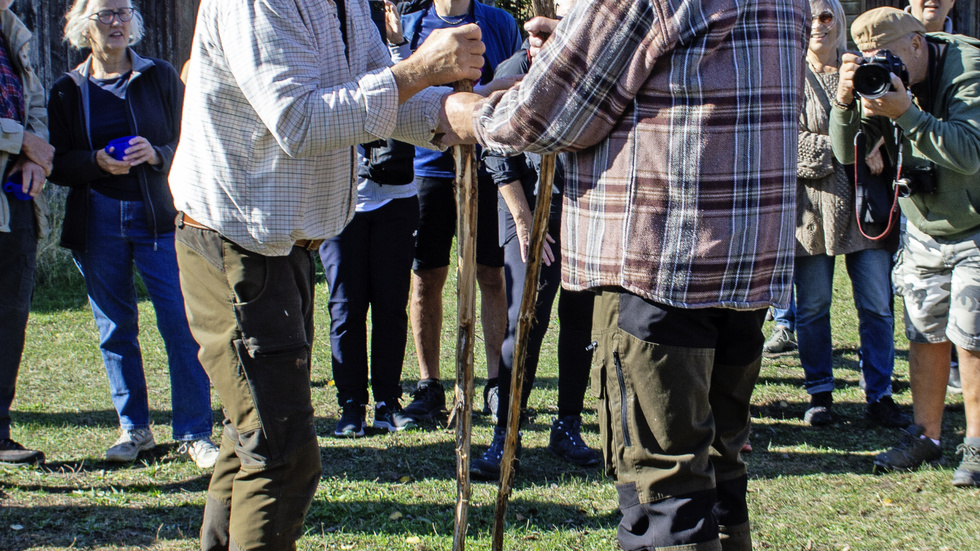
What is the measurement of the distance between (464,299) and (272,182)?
0.68 m

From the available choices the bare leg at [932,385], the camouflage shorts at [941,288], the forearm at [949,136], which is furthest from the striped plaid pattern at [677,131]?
the bare leg at [932,385]

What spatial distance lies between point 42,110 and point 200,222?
2.52m

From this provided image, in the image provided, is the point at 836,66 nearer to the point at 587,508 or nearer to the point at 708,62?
the point at 587,508

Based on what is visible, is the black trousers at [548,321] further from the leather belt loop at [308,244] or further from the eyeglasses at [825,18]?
the eyeglasses at [825,18]

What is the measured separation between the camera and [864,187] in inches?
198

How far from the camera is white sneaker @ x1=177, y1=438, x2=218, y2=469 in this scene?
4.39m

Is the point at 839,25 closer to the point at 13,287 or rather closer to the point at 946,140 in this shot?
the point at 946,140

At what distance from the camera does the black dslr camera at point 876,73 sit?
3730mm

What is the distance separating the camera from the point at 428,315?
543 centimetres

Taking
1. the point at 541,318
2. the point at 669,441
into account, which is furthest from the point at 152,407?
the point at 669,441

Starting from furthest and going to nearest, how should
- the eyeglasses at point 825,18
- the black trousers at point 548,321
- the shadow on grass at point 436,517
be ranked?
the eyeglasses at point 825,18, the black trousers at point 548,321, the shadow on grass at point 436,517

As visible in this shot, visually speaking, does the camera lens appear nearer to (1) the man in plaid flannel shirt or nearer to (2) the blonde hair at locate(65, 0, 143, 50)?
(1) the man in plaid flannel shirt

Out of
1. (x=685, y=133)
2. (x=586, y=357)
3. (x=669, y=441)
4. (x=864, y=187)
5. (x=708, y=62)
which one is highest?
(x=708, y=62)

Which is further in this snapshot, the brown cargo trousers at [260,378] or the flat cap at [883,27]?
the flat cap at [883,27]
